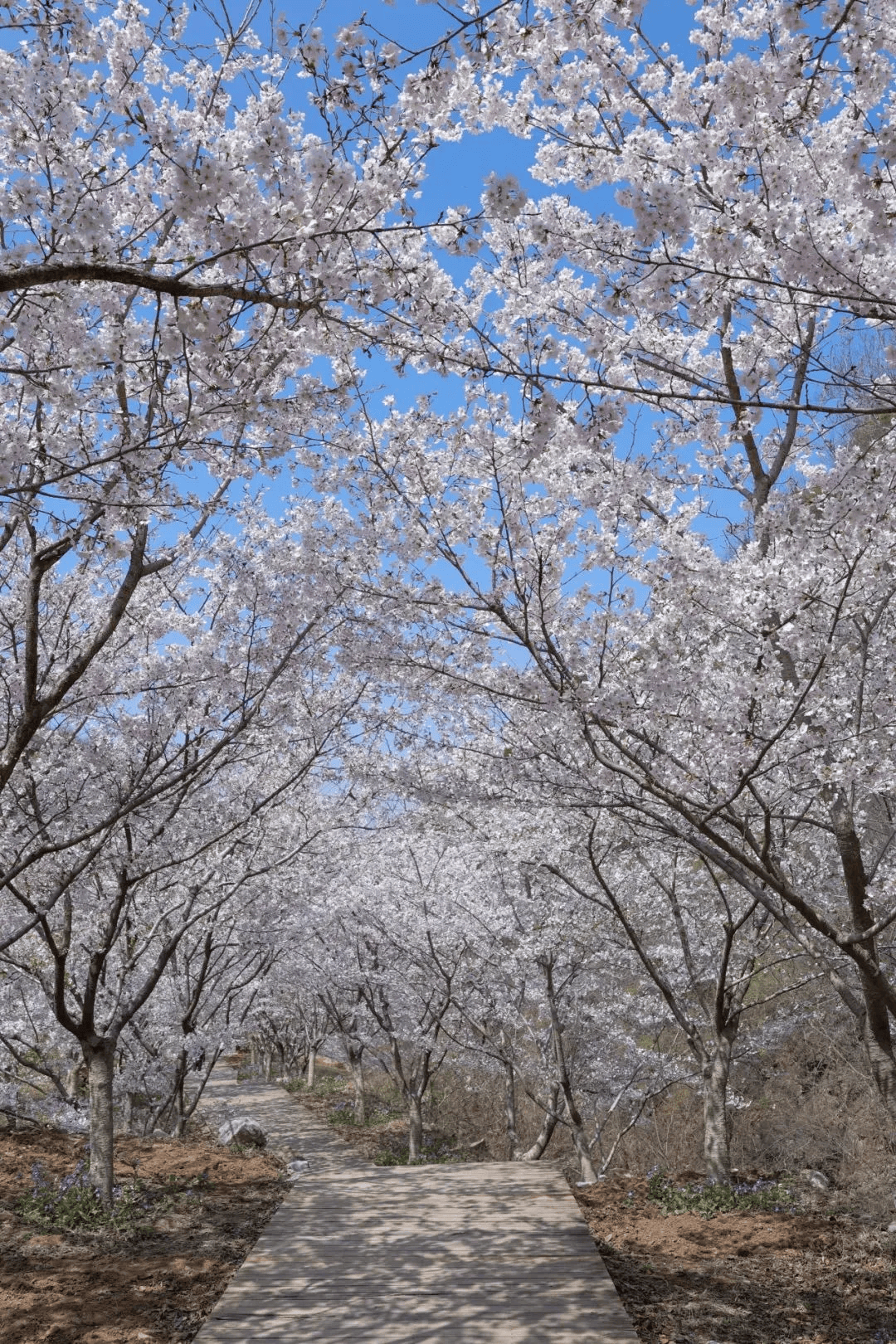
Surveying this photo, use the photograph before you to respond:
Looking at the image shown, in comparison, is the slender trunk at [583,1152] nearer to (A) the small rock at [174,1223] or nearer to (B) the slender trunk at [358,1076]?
(A) the small rock at [174,1223]

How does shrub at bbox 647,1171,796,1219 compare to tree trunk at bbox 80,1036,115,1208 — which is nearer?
tree trunk at bbox 80,1036,115,1208

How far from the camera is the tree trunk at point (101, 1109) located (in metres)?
7.34

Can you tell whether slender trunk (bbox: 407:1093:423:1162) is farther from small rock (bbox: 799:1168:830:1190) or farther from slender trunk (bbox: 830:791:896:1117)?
slender trunk (bbox: 830:791:896:1117)

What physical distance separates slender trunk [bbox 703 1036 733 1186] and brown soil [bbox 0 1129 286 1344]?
13.6ft

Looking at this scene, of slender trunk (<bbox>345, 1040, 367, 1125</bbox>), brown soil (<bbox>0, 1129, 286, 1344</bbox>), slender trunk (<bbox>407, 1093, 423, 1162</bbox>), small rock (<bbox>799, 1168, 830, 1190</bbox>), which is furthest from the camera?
slender trunk (<bbox>345, 1040, 367, 1125</bbox>)

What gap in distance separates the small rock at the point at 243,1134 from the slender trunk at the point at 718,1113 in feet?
25.5

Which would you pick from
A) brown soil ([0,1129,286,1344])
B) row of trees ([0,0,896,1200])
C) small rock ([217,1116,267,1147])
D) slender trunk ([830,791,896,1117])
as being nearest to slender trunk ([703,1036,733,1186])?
row of trees ([0,0,896,1200])

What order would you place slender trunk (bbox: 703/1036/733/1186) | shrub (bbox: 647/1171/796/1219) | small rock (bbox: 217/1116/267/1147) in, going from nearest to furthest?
shrub (bbox: 647/1171/796/1219) → slender trunk (bbox: 703/1036/733/1186) → small rock (bbox: 217/1116/267/1147)

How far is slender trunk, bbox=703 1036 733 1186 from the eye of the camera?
8227mm

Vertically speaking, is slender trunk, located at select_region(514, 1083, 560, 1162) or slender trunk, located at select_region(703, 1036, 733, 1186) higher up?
slender trunk, located at select_region(703, 1036, 733, 1186)

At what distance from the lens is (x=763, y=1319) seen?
5.32m

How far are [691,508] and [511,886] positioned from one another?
24.8ft

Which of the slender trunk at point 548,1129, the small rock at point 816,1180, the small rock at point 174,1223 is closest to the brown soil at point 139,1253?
the small rock at point 174,1223

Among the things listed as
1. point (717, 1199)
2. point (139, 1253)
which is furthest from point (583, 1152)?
point (139, 1253)
